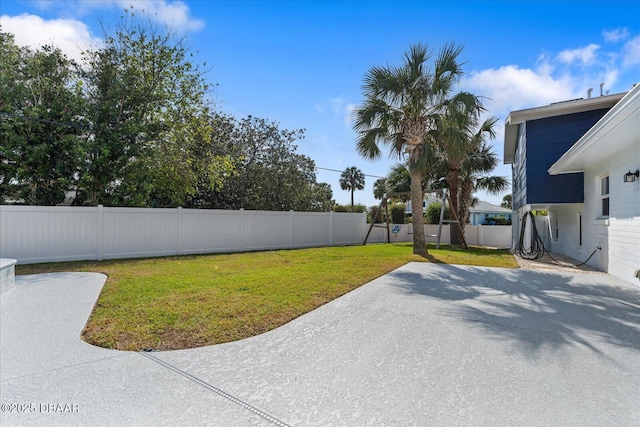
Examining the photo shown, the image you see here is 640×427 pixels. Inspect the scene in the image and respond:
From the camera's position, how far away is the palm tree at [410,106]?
35.0 ft

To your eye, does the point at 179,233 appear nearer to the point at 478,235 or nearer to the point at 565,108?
the point at 565,108

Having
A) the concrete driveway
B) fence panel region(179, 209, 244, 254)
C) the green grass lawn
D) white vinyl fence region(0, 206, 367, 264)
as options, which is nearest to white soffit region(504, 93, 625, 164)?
the green grass lawn

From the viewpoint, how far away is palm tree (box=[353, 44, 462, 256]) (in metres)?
10.7

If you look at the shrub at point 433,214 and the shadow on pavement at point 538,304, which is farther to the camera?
the shrub at point 433,214

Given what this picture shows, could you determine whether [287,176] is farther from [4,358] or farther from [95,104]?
[4,358]

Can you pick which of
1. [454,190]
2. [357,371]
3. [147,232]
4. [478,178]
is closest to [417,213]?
[454,190]

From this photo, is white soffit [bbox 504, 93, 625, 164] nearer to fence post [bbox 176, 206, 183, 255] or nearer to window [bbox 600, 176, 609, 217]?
window [bbox 600, 176, 609, 217]

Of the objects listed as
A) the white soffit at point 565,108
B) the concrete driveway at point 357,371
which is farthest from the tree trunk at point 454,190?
the concrete driveway at point 357,371

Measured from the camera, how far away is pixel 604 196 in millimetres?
8289

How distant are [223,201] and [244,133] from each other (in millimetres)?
3514

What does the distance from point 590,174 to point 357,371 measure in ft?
32.9

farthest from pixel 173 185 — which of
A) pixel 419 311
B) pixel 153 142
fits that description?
pixel 419 311

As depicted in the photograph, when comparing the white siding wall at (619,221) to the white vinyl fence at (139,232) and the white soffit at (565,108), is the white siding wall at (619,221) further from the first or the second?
the white vinyl fence at (139,232)

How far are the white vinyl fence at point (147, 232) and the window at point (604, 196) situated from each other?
966cm
